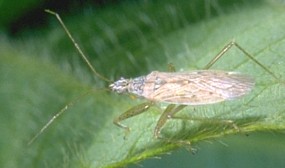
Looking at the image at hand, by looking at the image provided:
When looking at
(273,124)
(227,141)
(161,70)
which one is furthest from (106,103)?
(273,124)

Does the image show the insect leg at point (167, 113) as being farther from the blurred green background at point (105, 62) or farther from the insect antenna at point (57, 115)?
the insect antenna at point (57, 115)

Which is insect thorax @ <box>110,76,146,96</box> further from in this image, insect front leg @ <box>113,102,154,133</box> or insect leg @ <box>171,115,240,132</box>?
insect leg @ <box>171,115,240,132</box>

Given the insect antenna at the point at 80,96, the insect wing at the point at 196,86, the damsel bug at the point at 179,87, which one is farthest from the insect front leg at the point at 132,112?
the insect antenna at the point at 80,96

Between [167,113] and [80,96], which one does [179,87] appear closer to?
[167,113]

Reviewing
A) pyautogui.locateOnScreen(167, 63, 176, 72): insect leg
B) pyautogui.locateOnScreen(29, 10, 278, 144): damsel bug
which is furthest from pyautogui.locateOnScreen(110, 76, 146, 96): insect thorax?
pyautogui.locateOnScreen(167, 63, 176, 72): insect leg

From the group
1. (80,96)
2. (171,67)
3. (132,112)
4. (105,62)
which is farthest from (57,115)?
(171,67)
